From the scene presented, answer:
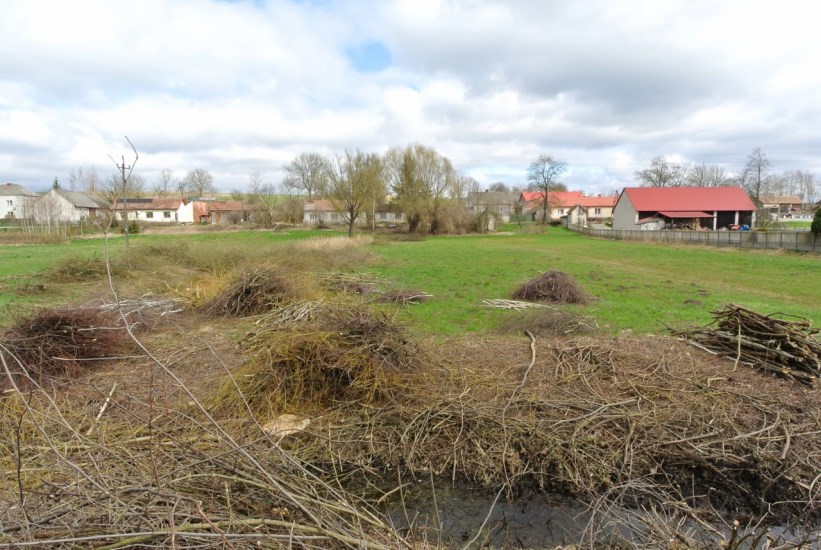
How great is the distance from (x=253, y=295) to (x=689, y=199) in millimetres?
53623

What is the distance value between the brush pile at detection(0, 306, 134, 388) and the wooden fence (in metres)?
32.2

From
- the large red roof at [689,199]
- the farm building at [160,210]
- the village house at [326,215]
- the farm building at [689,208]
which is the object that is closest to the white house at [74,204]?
the farm building at [160,210]

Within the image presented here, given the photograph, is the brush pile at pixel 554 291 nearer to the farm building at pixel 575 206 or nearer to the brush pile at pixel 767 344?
the brush pile at pixel 767 344

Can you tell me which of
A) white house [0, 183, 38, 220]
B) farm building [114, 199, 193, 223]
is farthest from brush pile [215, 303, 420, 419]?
white house [0, 183, 38, 220]

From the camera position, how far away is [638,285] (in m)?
15.3

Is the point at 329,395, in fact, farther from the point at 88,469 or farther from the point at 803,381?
the point at 803,381

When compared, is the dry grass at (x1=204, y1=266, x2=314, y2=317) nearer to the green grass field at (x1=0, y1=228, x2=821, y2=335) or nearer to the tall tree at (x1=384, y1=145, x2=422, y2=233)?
the green grass field at (x1=0, y1=228, x2=821, y2=335)

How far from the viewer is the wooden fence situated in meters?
25.9

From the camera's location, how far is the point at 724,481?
14.8 feet

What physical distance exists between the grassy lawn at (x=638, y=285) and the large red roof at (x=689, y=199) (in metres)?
25.5

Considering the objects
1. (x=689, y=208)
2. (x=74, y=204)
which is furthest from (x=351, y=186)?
(x=74, y=204)

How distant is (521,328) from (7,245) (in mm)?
40018

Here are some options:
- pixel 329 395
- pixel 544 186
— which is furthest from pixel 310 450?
pixel 544 186

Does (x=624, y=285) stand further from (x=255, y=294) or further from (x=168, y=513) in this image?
(x=168, y=513)
